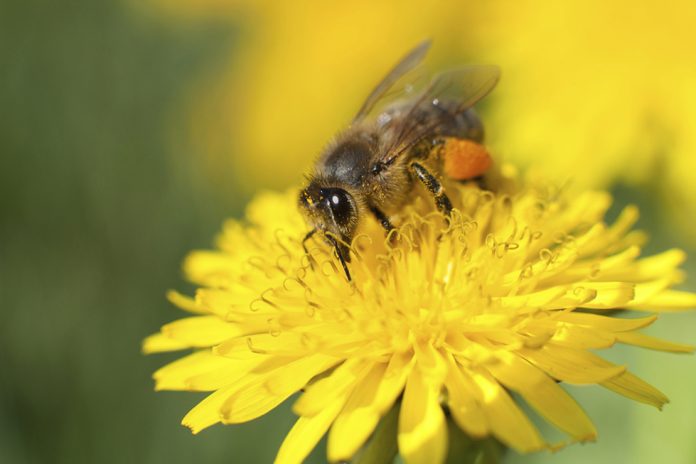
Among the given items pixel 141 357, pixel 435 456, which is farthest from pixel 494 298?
pixel 141 357

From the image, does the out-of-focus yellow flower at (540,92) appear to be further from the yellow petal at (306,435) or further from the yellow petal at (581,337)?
the yellow petal at (306,435)

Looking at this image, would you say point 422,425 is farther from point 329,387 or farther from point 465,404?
point 329,387

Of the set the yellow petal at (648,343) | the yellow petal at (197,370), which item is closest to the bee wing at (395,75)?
the yellow petal at (197,370)

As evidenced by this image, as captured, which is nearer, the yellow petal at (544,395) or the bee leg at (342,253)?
the yellow petal at (544,395)

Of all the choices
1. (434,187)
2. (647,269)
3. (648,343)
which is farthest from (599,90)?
(648,343)

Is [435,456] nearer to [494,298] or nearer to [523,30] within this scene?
[494,298]
